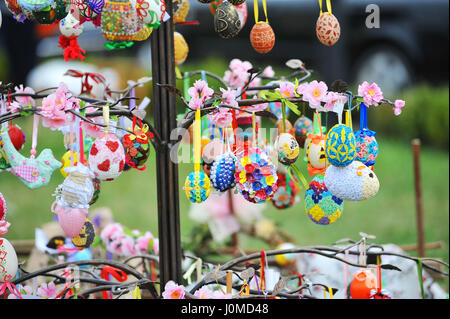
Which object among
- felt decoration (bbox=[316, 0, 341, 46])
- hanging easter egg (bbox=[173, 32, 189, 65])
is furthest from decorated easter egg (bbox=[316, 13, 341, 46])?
hanging easter egg (bbox=[173, 32, 189, 65])

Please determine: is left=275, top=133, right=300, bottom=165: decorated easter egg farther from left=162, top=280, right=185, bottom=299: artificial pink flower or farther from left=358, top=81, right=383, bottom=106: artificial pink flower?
left=162, top=280, right=185, bottom=299: artificial pink flower

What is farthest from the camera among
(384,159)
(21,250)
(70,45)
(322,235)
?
(384,159)

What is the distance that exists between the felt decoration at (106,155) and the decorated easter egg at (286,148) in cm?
43

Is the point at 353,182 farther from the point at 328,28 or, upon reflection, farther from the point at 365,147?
the point at 328,28

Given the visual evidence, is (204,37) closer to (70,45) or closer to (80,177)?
(70,45)

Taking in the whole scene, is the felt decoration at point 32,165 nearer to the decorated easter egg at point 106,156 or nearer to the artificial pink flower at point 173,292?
the decorated easter egg at point 106,156

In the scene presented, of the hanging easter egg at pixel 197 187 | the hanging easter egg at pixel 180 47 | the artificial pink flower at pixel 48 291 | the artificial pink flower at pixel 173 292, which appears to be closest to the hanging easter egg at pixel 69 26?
A: the hanging easter egg at pixel 180 47

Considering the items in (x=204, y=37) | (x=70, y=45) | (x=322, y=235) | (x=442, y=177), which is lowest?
(x=322, y=235)

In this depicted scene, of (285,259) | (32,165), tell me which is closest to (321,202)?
(32,165)

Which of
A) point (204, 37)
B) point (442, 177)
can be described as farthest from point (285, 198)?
point (204, 37)

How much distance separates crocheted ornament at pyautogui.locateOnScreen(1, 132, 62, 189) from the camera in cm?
189

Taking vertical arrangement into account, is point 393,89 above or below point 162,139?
above

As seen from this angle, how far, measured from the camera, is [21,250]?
10.3 ft

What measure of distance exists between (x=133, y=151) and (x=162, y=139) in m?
0.09
